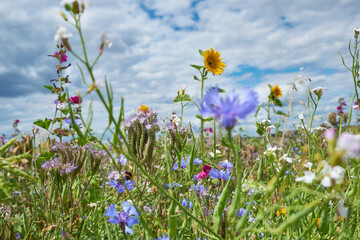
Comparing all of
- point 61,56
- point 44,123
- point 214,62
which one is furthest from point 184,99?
point 61,56

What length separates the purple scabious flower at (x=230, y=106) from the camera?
74cm

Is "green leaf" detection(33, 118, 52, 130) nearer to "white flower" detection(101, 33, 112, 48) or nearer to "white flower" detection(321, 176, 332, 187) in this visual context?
"white flower" detection(101, 33, 112, 48)

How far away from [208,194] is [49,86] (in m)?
2.15

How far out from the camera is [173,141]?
1.98 meters

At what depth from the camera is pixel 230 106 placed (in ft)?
Answer: 2.47

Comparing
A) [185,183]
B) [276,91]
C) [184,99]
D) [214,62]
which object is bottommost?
[185,183]

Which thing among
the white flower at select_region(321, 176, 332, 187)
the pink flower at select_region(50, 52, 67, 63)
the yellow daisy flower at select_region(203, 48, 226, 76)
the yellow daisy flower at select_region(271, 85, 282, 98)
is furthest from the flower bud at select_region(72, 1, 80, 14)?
the pink flower at select_region(50, 52, 67, 63)

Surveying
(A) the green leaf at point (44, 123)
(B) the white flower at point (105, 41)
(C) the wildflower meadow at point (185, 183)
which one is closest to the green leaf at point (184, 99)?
(C) the wildflower meadow at point (185, 183)

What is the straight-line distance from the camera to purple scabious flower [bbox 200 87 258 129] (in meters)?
0.74

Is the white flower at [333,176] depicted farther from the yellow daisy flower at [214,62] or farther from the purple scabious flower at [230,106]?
the yellow daisy flower at [214,62]

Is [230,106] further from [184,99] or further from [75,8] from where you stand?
[184,99]

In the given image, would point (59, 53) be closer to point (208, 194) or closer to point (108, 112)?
point (208, 194)

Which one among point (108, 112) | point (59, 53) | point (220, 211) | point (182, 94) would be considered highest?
point (59, 53)

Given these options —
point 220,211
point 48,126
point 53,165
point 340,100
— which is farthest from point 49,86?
point 340,100
